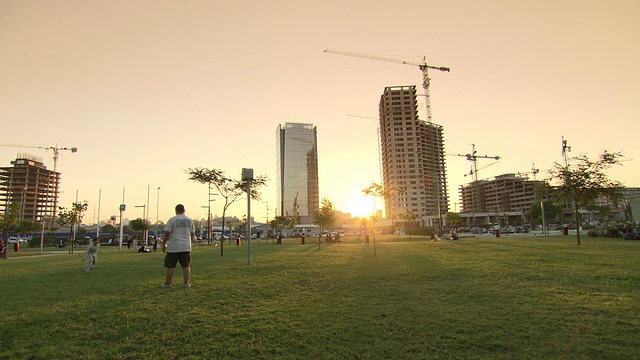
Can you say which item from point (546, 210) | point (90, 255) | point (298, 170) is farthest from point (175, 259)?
point (298, 170)

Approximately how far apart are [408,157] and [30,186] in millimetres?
174880

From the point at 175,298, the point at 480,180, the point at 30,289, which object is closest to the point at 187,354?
the point at 175,298

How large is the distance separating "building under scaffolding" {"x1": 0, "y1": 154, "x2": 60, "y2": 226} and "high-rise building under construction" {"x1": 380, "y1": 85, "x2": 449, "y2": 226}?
151 metres

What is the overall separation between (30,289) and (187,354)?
709 cm

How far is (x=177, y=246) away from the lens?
809 centimetres

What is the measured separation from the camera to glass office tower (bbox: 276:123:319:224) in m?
188

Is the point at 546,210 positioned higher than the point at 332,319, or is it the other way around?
the point at 546,210

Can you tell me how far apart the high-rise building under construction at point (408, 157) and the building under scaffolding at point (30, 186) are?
151m

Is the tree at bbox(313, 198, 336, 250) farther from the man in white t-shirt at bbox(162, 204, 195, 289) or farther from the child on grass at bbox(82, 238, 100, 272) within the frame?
the man in white t-shirt at bbox(162, 204, 195, 289)

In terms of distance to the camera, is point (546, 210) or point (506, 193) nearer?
point (546, 210)

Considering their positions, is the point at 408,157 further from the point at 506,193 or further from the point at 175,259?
the point at 175,259

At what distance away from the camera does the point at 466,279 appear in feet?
28.6

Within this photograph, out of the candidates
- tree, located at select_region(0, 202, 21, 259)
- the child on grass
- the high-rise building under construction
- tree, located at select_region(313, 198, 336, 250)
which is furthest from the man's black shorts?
the high-rise building under construction

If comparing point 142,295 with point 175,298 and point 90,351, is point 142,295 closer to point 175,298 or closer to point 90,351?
point 175,298
